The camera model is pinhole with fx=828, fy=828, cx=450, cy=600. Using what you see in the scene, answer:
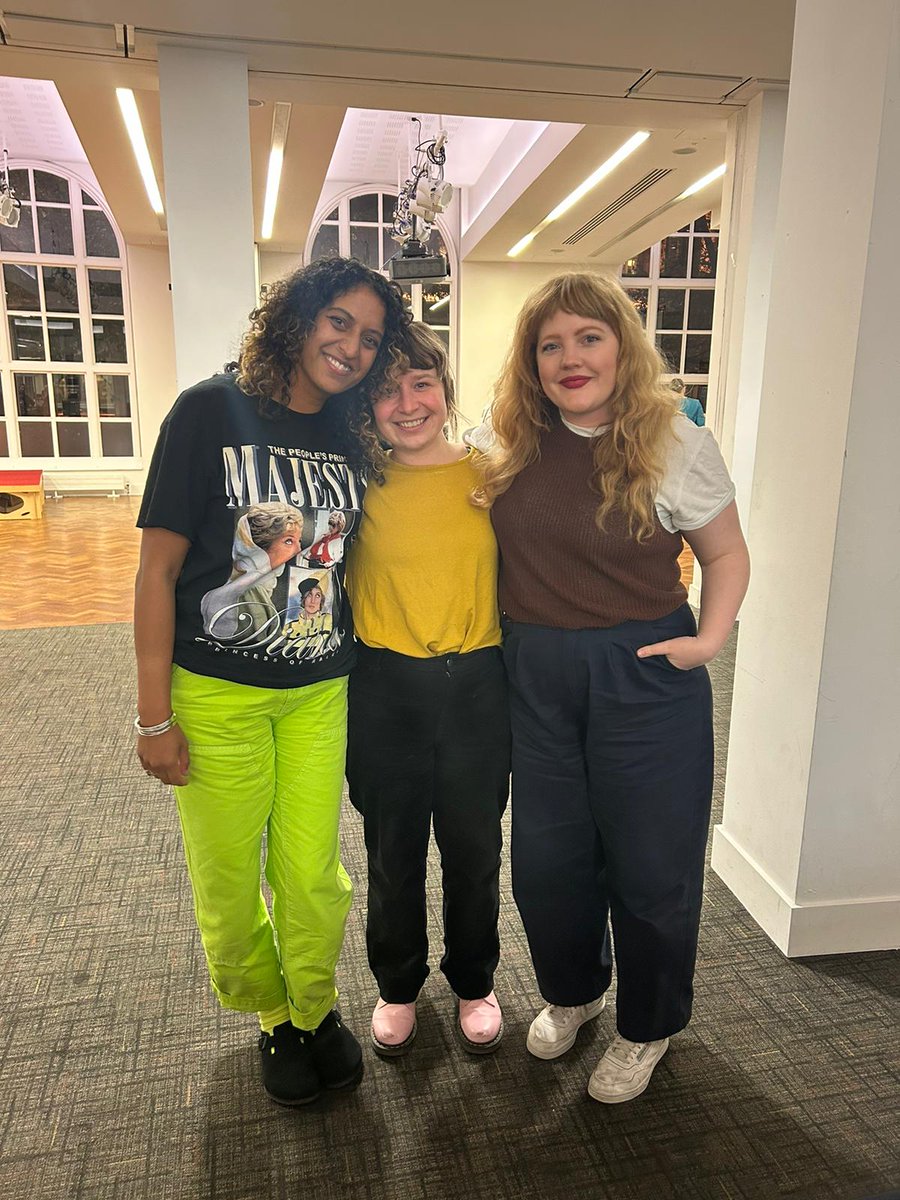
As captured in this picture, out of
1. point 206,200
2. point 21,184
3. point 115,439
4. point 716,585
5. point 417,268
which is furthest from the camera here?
point 115,439

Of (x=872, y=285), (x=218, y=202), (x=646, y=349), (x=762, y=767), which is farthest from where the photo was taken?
(x=218, y=202)

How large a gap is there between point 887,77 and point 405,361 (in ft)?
4.24

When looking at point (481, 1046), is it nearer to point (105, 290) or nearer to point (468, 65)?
point (468, 65)

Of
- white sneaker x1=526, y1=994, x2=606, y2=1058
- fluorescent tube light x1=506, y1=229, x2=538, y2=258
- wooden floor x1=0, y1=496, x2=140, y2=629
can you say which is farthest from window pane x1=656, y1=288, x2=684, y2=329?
white sneaker x1=526, y1=994, x2=606, y2=1058

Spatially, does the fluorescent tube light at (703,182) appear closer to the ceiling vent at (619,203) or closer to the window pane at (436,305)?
the ceiling vent at (619,203)

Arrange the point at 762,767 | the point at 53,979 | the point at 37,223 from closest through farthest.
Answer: the point at 53,979, the point at 762,767, the point at 37,223

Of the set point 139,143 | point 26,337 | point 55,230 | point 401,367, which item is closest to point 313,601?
point 401,367

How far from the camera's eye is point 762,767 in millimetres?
2383

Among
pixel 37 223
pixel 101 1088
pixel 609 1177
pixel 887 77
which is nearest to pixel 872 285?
pixel 887 77

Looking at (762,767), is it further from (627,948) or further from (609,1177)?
(609,1177)

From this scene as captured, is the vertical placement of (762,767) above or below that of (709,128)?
below

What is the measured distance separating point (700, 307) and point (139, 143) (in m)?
9.56

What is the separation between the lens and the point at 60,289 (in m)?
13.2

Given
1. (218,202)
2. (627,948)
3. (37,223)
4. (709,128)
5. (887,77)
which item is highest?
(37,223)
